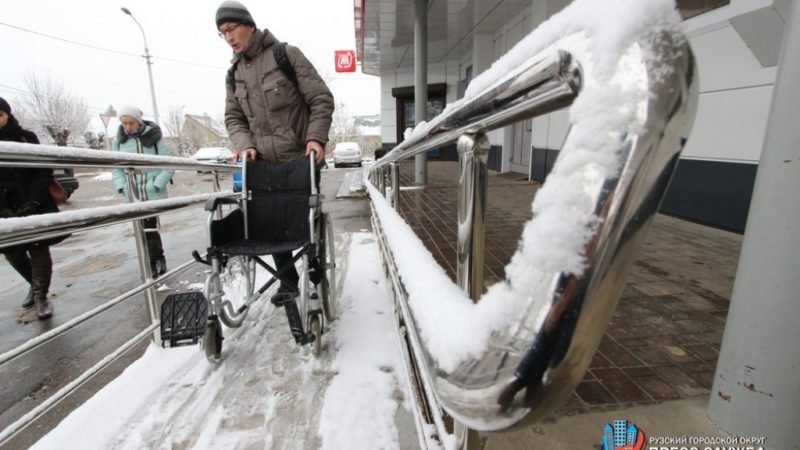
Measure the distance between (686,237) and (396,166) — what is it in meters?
3.42

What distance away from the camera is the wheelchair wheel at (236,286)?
2.32 m

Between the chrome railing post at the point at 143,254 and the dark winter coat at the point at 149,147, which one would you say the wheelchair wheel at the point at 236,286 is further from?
the dark winter coat at the point at 149,147

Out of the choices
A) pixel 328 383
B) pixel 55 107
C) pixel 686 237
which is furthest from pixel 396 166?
pixel 55 107

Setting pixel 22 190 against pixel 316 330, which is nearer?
pixel 316 330

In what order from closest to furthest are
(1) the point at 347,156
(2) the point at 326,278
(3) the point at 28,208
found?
1. (2) the point at 326,278
2. (3) the point at 28,208
3. (1) the point at 347,156

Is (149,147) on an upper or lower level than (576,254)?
upper

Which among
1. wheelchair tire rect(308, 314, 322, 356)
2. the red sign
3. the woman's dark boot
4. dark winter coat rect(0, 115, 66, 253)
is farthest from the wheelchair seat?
the red sign

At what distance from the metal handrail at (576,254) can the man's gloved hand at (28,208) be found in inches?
149

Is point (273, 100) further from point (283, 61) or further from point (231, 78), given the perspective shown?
point (231, 78)

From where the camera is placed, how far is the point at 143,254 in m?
2.24

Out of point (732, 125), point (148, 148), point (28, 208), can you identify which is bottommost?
point (28, 208)

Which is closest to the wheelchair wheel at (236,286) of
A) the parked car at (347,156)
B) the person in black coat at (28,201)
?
the person in black coat at (28,201)

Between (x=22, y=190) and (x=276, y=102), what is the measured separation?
225 cm

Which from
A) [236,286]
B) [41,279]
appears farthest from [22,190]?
[236,286]
